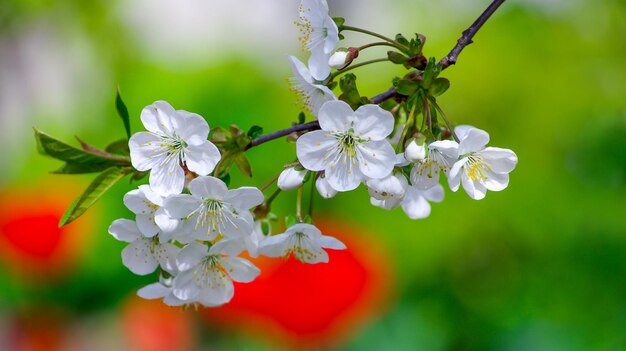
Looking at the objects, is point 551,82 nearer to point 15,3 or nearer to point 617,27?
point 617,27

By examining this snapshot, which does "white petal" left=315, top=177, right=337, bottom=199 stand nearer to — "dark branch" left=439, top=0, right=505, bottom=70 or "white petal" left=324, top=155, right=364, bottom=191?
"white petal" left=324, top=155, right=364, bottom=191

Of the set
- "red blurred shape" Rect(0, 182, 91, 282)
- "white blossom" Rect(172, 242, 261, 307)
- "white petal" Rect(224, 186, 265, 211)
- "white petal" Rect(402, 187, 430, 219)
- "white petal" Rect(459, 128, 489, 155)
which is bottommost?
"white blossom" Rect(172, 242, 261, 307)

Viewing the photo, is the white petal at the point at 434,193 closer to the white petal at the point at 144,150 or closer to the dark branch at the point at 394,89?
the dark branch at the point at 394,89

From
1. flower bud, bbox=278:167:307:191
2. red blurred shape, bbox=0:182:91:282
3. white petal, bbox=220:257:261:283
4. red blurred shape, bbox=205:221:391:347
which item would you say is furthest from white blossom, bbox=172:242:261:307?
red blurred shape, bbox=0:182:91:282

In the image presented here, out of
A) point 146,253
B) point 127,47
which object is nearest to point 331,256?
point 146,253

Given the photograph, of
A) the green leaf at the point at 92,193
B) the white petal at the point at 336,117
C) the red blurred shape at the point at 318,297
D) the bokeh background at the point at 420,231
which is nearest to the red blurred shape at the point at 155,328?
the bokeh background at the point at 420,231

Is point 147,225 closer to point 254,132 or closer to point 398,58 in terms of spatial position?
point 254,132
